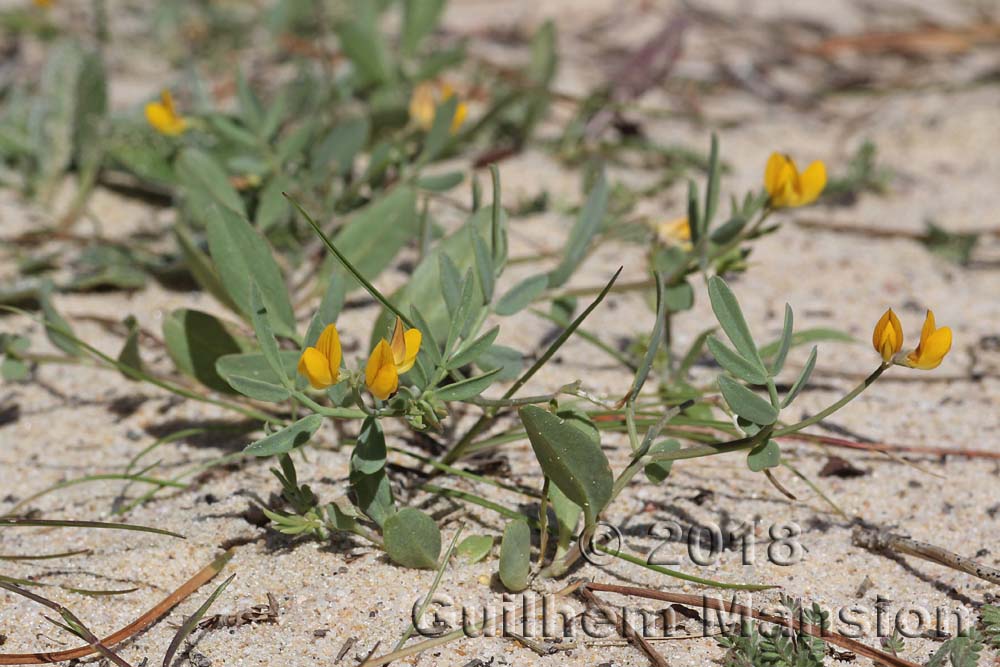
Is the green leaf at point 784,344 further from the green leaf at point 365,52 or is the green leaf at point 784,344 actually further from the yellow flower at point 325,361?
the green leaf at point 365,52

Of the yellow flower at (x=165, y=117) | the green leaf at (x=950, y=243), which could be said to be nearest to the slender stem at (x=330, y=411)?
the yellow flower at (x=165, y=117)

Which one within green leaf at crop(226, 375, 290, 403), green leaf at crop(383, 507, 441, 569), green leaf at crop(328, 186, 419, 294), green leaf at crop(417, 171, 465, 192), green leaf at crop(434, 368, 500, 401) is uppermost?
green leaf at crop(417, 171, 465, 192)

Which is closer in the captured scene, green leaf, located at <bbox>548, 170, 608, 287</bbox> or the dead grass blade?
Answer: the dead grass blade

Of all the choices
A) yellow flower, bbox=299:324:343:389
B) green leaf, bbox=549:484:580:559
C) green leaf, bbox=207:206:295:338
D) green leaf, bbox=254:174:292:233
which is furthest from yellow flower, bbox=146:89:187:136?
green leaf, bbox=549:484:580:559

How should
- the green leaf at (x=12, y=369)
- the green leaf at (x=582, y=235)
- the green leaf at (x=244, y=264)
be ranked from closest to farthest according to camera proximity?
the green leaf at (x=244, y=264), the green leaf at (x=582, y=235), the green leaf at (x=12, y=369)

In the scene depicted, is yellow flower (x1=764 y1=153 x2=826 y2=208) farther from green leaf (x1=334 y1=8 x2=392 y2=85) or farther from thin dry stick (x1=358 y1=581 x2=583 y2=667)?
green leaf (x1=334 y1=8 x2=392 y2=85)

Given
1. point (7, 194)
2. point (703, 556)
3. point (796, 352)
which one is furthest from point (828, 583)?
point (7, 194)

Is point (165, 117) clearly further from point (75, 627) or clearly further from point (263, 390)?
point (75, 627)
